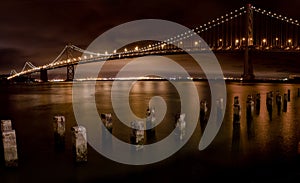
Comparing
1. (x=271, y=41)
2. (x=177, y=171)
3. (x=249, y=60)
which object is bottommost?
(x=177, y=171)

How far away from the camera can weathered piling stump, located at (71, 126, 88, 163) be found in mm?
5697

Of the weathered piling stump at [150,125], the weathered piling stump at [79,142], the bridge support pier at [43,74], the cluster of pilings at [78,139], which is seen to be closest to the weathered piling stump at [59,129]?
the cluster of pilings at [78,139]

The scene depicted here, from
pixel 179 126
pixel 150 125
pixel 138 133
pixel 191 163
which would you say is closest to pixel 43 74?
pixel 150 125

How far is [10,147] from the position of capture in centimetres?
565

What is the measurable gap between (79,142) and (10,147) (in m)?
1.20

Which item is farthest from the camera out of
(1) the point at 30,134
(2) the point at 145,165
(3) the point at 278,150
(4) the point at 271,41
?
(4) the point at 271,41

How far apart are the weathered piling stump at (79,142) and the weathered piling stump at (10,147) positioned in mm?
1020

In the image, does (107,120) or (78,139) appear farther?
(107,120)

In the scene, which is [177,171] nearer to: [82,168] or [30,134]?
[82,168]

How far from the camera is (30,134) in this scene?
980 cm

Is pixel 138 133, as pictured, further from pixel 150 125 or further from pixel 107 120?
pixel 150 125

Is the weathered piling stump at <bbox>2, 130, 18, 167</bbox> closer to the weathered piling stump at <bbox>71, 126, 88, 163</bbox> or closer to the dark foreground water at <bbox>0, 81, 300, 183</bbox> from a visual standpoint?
the dark foreground water at <bbox>0, 81, 300, 183</bbox>

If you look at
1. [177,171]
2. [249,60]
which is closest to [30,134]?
[177,171]

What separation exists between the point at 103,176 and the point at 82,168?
556 millimetres
